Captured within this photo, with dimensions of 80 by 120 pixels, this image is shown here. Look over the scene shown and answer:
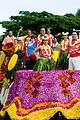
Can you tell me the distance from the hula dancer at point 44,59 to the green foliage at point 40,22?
1874 centimetres

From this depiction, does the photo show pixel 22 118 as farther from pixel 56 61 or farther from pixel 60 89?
pixel 56 61

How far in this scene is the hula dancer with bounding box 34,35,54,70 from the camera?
18.0 meters

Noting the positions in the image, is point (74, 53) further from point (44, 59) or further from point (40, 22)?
point (40, 22)

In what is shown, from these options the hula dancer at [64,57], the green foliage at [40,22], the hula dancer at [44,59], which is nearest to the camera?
the hula dancer at [44,59]

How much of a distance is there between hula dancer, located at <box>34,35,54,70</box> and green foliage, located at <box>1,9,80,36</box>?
1874cm

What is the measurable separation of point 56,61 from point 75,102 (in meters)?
3.28

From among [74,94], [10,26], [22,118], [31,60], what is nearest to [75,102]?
[74,94]

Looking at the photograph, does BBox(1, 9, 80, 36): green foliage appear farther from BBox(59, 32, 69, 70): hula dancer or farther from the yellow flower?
the yellow flower

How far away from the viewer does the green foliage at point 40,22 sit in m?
38.9

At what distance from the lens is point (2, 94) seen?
1789cm

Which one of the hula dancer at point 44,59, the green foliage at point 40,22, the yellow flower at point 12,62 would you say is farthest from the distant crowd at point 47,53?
the green foliage at point 40,22

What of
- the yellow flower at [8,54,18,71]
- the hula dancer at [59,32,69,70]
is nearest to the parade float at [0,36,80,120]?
the yellow flower at [8,54,18,71]

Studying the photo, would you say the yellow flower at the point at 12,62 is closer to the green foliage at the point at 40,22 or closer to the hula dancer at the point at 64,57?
the hula dancer at the point at 64,57

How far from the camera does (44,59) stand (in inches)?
717
